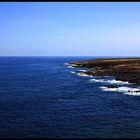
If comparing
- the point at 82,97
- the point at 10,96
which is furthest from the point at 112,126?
the point at 10,96

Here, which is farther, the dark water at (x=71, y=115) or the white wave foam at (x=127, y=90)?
the white wave foam at (x=127, y=90)

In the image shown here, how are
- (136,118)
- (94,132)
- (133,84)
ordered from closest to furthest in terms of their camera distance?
(94,132)
(136,118)
(133,84)

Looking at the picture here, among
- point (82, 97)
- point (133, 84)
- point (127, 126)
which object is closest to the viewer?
point (127, 126)

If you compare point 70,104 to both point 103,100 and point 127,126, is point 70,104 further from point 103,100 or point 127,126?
point 127,126

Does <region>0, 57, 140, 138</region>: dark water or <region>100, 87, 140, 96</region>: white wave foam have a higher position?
<region>100, 87, 140, 96</region>: white wave foam

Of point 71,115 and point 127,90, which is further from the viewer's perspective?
point 127,90

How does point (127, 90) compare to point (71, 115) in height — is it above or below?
above

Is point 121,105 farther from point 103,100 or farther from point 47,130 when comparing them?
point 47,130

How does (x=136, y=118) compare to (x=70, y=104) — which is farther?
(x=70, y=104)

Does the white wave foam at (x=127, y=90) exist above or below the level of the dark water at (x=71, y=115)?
above

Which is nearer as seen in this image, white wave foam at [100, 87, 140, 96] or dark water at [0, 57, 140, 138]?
dark water at [0, 57, 140, 138]
